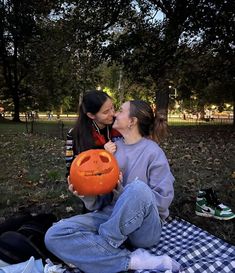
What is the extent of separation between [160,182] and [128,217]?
591 mm

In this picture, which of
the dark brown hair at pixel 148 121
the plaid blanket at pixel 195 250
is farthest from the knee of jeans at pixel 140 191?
the dark brown hair at pixel 148 121

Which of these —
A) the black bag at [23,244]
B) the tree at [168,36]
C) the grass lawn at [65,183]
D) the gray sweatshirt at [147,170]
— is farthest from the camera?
the tree at [168,36]

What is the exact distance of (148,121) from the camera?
411 cm

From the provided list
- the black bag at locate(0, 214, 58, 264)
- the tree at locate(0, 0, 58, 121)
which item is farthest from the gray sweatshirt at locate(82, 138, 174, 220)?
the tree at locate(0, 0, 58, 121)

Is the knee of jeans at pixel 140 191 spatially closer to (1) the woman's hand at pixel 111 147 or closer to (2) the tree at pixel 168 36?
(1) the woman's hand at pixel 111 147

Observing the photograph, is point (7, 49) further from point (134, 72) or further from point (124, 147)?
point (124, 147)

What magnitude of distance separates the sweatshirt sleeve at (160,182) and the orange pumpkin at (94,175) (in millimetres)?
346

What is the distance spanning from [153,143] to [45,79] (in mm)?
23889

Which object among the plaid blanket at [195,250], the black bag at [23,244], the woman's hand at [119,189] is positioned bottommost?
the plaid blanket at [195,250]

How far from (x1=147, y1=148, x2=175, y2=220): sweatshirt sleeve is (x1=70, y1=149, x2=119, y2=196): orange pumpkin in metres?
0.35

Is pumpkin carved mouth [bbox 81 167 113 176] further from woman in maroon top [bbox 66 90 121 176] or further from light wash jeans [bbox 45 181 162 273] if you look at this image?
woman in maroon top [bbox 66 90 121 176]

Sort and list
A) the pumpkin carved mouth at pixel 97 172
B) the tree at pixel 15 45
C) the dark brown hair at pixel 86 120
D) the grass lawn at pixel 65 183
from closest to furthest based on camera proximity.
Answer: the pumpkin carved mouth at pixel 97 172, the dark brown hair at pixel 86 120, the grass lawn at pixel 65 183, the tree at pixel 15 45

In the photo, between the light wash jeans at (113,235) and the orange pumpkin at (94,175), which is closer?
the light wash jeans at (113,235)

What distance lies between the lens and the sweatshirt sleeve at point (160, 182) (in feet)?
12.5
